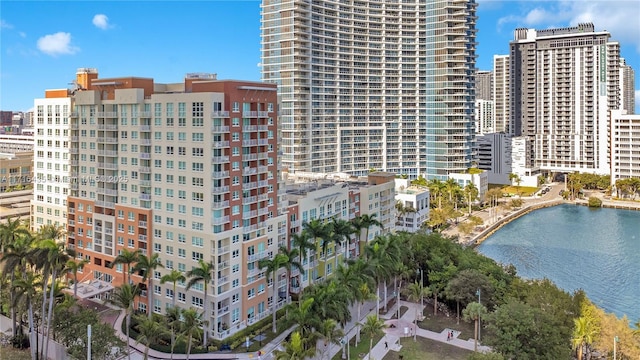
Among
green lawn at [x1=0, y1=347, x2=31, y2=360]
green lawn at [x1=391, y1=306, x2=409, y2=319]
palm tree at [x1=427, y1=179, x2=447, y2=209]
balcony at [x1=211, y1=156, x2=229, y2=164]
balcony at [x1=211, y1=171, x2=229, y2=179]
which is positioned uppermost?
balcony at [x1=211, y1=156, x2=229, y2=164]

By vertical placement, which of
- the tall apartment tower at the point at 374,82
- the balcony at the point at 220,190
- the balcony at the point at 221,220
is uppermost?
the tall apartment tower at the point at 374,82

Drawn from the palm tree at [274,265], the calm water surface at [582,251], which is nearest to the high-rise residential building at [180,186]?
the palm tree at [274,265]

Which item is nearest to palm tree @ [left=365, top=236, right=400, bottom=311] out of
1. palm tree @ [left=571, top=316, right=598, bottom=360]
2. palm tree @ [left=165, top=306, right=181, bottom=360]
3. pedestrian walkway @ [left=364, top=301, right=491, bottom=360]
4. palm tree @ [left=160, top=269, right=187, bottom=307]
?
pedestrian walkway @ [left=364, top=301, right=491, bottom=360]

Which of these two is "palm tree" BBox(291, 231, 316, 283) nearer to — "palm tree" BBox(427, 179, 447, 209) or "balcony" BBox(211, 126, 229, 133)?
"balcony" BBox(211, 126, 229, 133)

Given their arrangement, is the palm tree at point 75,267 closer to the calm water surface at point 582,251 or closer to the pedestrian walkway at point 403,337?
the pedestrian walkway at point 403,337

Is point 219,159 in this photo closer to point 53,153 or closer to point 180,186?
point 180,186
